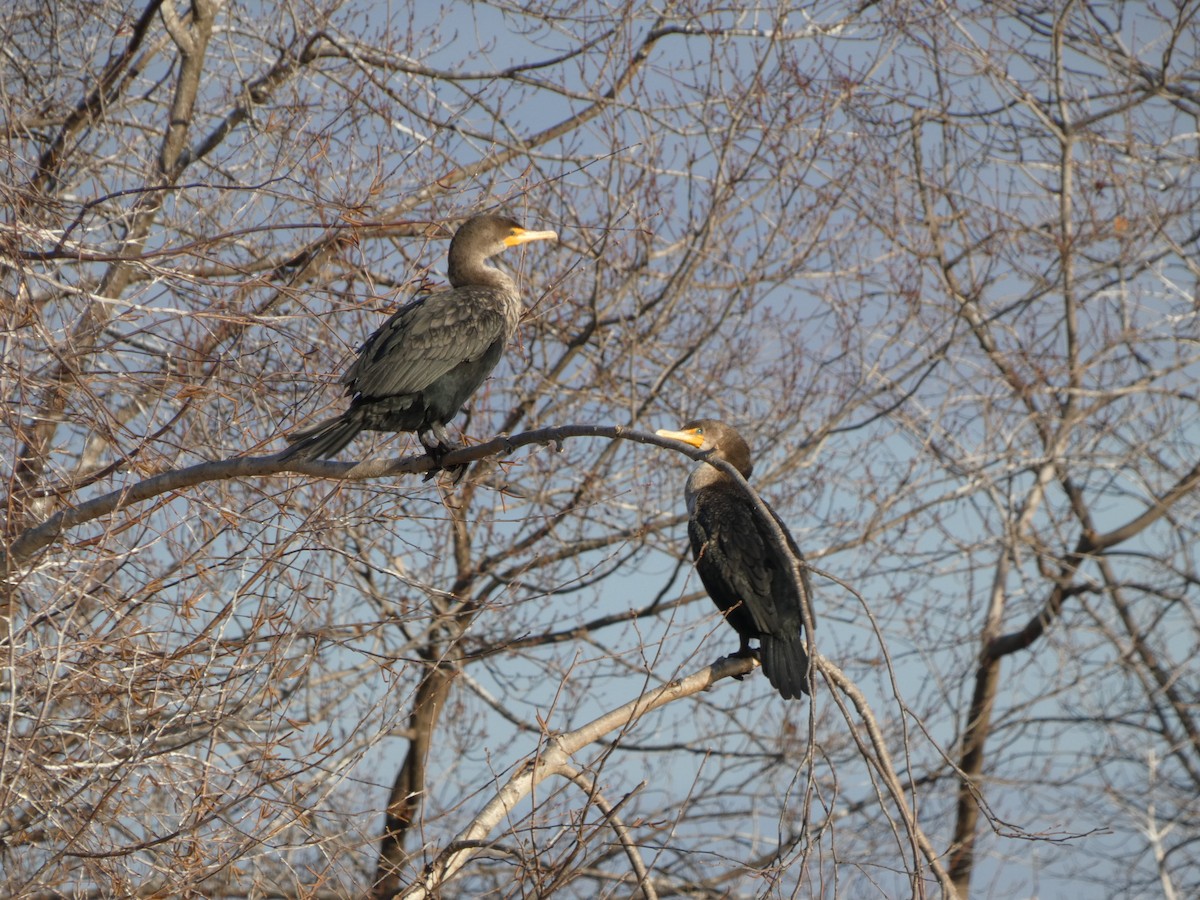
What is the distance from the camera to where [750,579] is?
17.0ft

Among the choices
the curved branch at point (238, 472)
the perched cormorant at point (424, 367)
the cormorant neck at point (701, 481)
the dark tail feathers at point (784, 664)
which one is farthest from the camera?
the cormorant neck at point (701, 481)

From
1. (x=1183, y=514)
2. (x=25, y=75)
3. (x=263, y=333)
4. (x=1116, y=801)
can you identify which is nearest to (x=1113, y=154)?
(x=1183, y=514)

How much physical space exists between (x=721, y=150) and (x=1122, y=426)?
4175mm

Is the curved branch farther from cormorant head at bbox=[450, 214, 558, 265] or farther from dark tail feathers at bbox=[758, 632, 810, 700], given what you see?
dark tail feathers at bbox=[758, 632, 810, 700]

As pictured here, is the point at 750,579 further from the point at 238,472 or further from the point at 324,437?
the point at 238,472

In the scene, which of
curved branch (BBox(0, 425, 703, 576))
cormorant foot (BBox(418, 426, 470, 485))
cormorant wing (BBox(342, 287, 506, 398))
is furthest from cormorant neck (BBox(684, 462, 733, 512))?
curved branch (BBox(0, 425, 703, 576))

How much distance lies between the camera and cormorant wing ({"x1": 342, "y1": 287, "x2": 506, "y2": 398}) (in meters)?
4.34

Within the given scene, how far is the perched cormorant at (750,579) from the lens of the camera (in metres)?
5.07

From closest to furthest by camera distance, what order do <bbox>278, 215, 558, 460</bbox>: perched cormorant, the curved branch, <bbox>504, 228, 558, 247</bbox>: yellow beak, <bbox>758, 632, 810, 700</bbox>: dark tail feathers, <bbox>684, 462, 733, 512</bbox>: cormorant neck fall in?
the curved branch → <bbox>278, 215, 558, 460</bbox>: perched cormorant → <bbox>758, 632, 810, 700</bbox>: dark tail feathers → <bbox>504, 228, 558, 247</bbox>: yellow beak → <bbox>684, 462, 733, 512</bbox>: cormorant neck

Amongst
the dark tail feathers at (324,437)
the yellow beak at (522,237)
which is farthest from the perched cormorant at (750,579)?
the dark tail feathers at (324,437)

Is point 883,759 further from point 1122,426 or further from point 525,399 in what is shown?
point 1122,426

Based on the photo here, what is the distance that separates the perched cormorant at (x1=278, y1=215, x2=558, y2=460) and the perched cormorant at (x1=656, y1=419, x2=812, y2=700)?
2.95 ft

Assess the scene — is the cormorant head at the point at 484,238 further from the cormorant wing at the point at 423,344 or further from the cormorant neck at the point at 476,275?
the cormorant wing at the point at 423,344

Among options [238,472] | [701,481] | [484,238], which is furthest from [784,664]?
[238,472]
